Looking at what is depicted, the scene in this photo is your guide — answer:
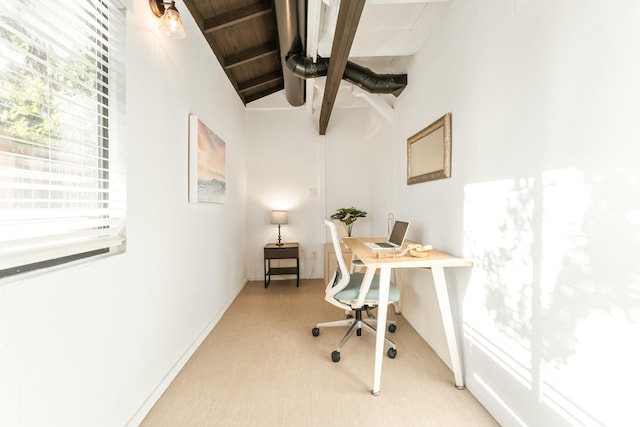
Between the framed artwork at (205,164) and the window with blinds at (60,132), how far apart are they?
3.06 feet

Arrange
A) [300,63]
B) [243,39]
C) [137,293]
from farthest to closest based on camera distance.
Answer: [243,39] < [300,63] < [137,293]

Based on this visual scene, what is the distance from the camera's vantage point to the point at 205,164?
2.67 metres

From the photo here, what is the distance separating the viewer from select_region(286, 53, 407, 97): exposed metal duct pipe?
281 centimetres

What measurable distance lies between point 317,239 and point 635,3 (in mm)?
4154

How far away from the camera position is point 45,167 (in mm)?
1085

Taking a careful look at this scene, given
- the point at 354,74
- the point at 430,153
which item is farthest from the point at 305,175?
the point at 430,153

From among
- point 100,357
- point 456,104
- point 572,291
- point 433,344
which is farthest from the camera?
point 433,344

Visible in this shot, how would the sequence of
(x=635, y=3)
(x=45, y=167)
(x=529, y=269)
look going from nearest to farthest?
(x=635, y=3) → (x=45, y=167) → (x=529, y=269)

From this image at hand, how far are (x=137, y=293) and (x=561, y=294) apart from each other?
1.96 m

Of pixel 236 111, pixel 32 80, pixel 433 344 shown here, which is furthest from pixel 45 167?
pixel 236 111

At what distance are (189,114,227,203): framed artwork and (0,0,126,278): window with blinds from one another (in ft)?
3.06

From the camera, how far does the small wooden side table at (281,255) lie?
14.2 ft

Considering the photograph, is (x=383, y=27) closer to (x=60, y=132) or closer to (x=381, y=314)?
(x=381, y=314)

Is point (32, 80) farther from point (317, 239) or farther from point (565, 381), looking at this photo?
point (317, 239)
